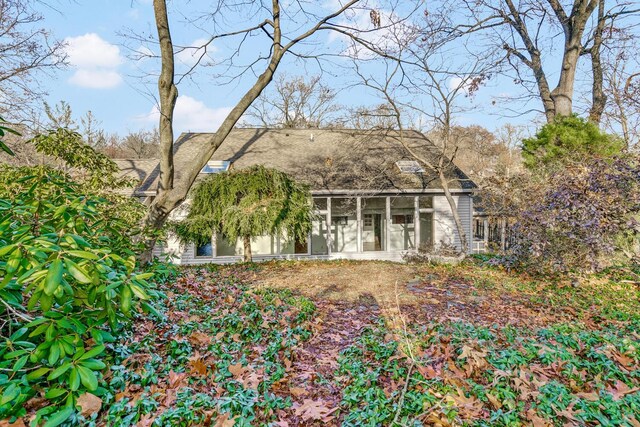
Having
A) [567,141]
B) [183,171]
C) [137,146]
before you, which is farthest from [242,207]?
[137,146]

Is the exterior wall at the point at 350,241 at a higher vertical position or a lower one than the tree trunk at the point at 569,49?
lower

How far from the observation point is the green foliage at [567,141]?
9.25 meters

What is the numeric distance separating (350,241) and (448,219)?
3803mm

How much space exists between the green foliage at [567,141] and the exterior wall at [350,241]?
9.93ft

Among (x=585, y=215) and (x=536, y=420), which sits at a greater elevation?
(x=585, y=215)

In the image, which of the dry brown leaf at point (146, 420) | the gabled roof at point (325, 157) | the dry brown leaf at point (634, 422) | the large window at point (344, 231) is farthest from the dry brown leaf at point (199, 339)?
the large window at point (344, 231)

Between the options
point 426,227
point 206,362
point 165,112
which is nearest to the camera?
point 206,362

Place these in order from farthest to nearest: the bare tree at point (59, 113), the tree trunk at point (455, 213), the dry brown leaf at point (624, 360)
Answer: the bare tree at point (59, 113)
the tree trunk at point (455, 213)
the dry brown leaf at point (624, 360)

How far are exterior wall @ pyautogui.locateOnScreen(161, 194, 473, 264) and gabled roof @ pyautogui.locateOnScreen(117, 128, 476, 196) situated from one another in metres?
1.03

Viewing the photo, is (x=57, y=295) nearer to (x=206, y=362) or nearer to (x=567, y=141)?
(x=206, y=362)

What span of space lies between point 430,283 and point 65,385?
215 inches

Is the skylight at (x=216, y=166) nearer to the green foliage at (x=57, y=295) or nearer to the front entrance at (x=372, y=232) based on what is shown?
the front entrance at (x=372, y=232)

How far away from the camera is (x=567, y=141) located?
9562 millimetres

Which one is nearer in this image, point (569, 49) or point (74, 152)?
point (74, 152)
